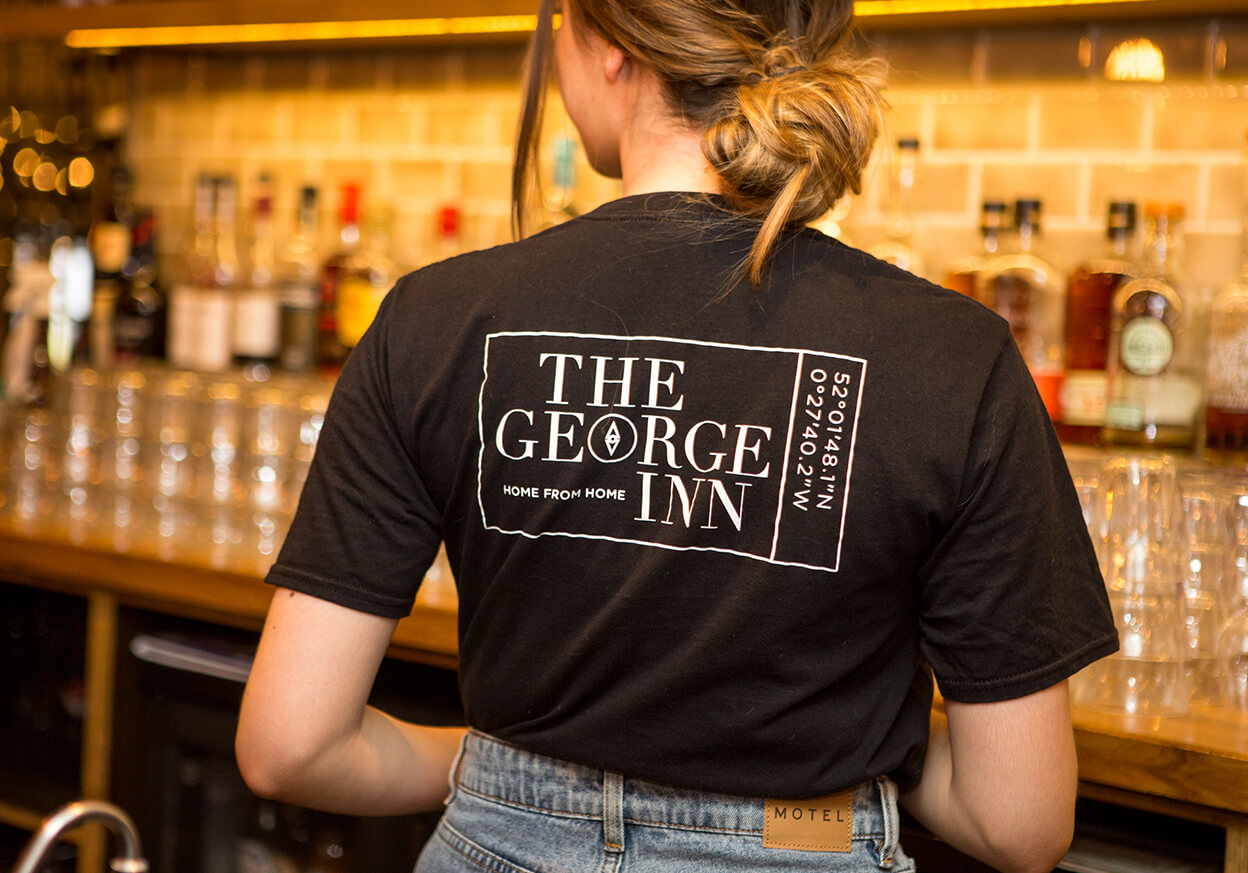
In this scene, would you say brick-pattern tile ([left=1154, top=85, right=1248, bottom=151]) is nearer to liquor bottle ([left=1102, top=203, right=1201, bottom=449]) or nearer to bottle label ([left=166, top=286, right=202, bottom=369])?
liquor bottle ([left=1102, top=203, right=1201, bottom=449])

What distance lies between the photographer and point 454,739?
1059 mm

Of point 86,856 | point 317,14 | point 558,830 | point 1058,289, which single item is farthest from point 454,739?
point 317,14

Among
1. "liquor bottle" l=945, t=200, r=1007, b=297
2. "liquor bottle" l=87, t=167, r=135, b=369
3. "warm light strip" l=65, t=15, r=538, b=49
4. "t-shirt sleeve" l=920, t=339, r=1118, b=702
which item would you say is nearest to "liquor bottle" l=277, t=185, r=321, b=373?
"warm light strip" l=65, t=15, r=538, b=49

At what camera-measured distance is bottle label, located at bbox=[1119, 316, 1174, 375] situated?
1.44 m

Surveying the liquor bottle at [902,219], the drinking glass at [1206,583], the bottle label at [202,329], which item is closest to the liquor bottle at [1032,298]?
the liquor bottle at [902,219]

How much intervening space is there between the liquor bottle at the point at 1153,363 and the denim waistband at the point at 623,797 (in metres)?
0.76

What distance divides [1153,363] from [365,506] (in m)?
0.98

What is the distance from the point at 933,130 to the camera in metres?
1.76

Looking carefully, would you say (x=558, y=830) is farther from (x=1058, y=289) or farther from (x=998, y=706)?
(x=1058, y=289)

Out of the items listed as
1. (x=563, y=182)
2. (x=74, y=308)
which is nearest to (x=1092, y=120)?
(x=563, y=182)

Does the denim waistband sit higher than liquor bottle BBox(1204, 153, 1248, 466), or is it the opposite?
liquor bottle BBox(1204, 153, 1248, 466)

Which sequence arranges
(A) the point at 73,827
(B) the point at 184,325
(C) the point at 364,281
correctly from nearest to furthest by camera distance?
(A) the point at 73,827 → (C) the point at 364,281 → (B) the point at 184,325

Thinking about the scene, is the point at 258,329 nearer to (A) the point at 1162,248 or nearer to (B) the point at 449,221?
(B) the point at 449,221

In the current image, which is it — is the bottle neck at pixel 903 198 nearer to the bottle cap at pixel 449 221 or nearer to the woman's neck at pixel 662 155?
the bottle cap at pixel 449 221
